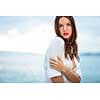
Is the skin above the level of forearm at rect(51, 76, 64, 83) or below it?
above

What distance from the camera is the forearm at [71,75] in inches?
87.4

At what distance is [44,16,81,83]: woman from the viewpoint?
222 cm

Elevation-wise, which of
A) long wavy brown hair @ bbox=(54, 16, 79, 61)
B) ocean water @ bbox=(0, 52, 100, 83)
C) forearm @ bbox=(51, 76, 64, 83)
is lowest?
forearm @ bbox=(51, 76, 64, 83)

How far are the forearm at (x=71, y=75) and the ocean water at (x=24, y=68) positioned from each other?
0.05 m

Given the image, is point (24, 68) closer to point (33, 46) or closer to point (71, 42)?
point (33, 46)

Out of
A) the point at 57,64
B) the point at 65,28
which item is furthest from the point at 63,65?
the point at 65,28

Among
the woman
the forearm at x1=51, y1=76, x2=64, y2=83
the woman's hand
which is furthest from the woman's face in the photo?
the forearm at x1=51, y1=76, x2=64, y2=83

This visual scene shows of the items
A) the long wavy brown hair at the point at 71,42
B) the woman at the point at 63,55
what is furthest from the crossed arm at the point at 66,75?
the long wavy brown hair at the point at 71,42

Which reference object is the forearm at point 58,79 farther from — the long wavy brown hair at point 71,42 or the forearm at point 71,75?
the long wavy brown hair at point 71,42

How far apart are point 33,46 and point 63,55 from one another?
10.1 inches

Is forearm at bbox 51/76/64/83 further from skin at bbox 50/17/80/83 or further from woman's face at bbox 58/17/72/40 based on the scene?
woman's face at bbox 58/17/72/40

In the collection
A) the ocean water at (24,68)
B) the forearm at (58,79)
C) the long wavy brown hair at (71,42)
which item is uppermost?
the long wavy brown hair at (71,42)
